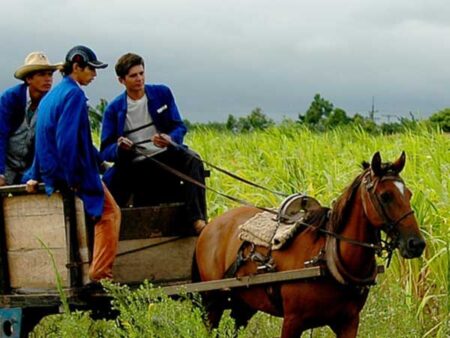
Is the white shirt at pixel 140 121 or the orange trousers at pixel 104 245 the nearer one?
the orange trousers at pixel 104 245

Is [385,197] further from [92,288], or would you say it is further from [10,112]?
[10,112]

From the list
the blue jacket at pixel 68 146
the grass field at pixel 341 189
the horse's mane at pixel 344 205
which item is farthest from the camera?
the blue jacket at pixel 68 146

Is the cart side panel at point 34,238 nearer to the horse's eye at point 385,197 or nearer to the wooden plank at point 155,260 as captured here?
the wooden plank at point 155,260

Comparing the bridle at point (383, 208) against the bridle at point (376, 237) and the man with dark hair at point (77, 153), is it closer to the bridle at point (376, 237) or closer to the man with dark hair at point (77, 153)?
the bridle at point (376, 237)

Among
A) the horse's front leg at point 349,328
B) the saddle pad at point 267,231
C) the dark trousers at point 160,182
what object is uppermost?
the dark trousers at point 160,182

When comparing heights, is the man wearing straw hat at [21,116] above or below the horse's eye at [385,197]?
above

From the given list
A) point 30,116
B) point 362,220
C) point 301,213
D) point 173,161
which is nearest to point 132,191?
point 173,161

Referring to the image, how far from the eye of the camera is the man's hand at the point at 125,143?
7.55 metres

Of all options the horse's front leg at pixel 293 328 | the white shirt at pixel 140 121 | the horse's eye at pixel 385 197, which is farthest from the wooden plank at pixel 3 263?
the horse's eye at pixel 385 197

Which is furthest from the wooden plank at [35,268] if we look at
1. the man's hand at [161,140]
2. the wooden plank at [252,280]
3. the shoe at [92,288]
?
the man's hand at [161,140]

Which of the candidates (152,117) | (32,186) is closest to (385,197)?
(152,117)

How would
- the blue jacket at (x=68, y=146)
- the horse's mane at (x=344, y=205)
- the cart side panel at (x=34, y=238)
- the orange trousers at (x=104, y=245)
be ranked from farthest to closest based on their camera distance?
1. the cart side panel at (x=34, y=238)
2. the orange trousers at (x=104, y=245)
3. the blue jacket at (x=68, y=146)
4. the horse's mane at (x=344, y=205)

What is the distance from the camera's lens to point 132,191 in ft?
26.4

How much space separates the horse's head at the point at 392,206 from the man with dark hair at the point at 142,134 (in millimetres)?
1758
